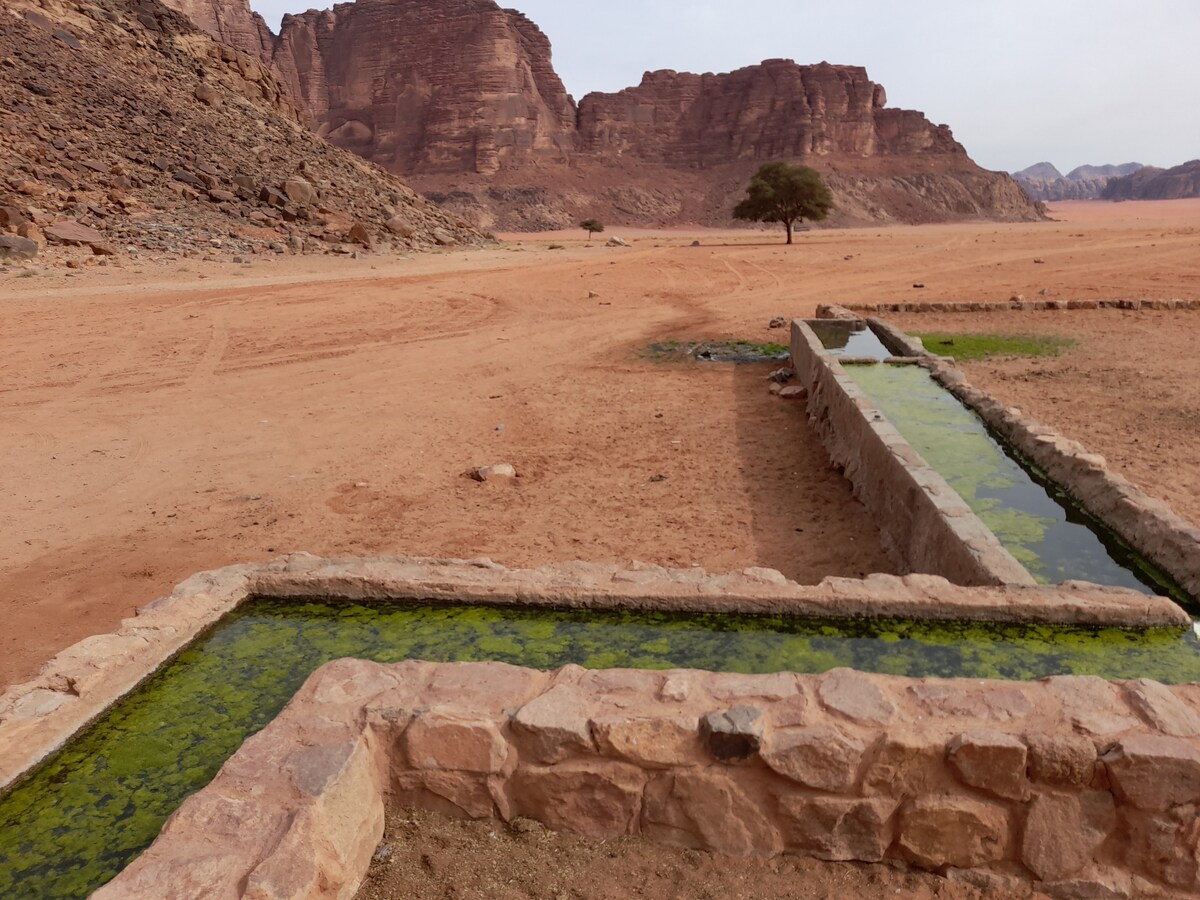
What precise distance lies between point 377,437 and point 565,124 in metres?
95.8

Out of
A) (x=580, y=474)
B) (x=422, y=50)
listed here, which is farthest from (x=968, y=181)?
(x=580, y=474)

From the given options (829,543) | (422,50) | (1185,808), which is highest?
(422,50)

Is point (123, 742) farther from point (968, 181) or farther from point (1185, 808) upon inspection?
point (968, 181)

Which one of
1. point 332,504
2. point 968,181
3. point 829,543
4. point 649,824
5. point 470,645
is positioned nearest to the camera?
point 649,824

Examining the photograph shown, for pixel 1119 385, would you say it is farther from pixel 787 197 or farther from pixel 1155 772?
pixel 787 197

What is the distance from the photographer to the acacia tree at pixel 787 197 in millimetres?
43781

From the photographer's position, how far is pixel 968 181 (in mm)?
87438

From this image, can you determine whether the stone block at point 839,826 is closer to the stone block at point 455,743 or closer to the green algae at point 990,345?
the stone block at point 455,743

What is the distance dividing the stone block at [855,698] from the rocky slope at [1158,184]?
187111 millimetres

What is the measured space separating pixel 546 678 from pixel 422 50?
10349 cm

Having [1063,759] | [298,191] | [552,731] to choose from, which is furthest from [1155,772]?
[298,191]

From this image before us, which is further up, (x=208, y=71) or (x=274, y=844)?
(x=208, y=71)

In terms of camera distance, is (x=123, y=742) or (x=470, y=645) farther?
(x=470, y=645)

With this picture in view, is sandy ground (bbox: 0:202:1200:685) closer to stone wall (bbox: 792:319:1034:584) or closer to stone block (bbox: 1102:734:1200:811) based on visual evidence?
stone wall (bbox: 792:319:1034:584)
